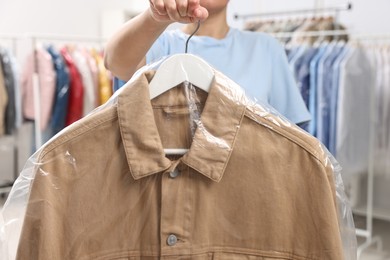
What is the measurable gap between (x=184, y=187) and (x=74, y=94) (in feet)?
8.25

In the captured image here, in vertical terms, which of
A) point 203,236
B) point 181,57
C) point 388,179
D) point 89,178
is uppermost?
point 181,57

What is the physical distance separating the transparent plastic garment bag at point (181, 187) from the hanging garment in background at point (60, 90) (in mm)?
2425

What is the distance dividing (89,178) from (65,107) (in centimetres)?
250

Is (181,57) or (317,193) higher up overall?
(181,57)

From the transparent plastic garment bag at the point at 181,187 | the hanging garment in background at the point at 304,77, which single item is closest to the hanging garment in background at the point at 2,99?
the hanging garment in background at the point at 304,77

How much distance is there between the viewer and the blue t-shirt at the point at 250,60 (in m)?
1.10

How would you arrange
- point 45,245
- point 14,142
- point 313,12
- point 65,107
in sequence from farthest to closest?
point 14,142 → point 313,12 → point 65,107 → point 45,245

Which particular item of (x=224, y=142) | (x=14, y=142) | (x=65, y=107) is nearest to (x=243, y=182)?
(x=224, y=142)

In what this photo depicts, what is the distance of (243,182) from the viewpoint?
34.5 inches

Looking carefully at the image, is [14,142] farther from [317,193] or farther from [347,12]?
[317,193]

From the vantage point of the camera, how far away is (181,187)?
0.87 m

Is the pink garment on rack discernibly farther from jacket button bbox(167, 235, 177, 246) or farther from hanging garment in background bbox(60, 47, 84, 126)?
jacket button bbox(167, 235, 177, 246)

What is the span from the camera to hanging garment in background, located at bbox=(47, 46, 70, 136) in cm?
321

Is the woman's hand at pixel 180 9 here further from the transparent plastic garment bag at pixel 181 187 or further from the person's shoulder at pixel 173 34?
the person's shoulder at pixel 173 34
